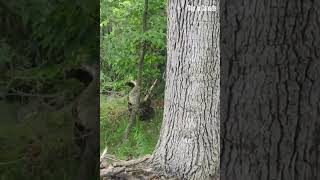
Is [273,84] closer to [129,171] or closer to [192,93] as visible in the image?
[192,93]

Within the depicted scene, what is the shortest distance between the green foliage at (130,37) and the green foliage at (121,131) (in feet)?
2.80

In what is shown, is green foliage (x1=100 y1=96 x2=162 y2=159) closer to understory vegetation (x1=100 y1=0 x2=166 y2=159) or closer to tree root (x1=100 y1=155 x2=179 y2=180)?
understory vegetation (x1=100 y1=0 x2=166 y2=159)

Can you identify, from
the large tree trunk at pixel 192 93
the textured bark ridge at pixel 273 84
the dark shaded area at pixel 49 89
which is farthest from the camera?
the large tree trunk at pixel 192 93

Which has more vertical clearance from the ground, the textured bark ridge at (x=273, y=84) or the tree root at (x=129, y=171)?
the textured bark ridge at (x=273, y=84)

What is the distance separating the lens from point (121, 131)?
9.27m

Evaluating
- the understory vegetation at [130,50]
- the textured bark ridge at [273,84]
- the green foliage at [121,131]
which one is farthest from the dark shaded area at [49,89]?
the understory vegetation at [130,50]

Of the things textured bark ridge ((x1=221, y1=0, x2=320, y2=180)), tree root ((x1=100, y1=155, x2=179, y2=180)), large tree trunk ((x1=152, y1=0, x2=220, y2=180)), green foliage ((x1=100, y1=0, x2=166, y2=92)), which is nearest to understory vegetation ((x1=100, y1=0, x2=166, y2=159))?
green foliage ((x1=100, y1=0, x2=166, y2=92))

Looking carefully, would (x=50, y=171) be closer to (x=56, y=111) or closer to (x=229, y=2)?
(x=56, y=111)

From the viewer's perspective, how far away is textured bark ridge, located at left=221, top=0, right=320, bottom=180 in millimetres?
2164

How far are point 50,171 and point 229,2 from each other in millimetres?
1116

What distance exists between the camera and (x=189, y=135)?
4.74 m

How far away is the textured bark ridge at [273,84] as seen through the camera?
2.16m

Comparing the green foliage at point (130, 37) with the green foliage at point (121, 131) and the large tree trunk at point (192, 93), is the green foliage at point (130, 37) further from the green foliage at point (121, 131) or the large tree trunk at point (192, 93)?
the large tree trunk at point (192, 93)

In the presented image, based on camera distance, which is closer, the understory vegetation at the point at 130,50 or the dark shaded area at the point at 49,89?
the dark shaded area at the point at 49,89
